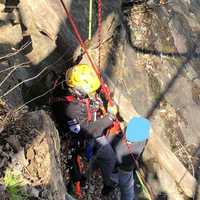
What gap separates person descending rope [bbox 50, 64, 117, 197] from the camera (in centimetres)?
711

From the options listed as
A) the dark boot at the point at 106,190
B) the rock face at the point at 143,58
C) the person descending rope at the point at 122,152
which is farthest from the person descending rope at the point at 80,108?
the dark boot at the point at 106,190

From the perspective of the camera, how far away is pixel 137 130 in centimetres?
746

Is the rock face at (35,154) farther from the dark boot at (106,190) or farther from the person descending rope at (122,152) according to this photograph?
the dark boot at (106,190)

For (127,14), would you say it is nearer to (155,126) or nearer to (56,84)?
(155,126)

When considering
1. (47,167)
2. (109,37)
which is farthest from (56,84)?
(47,167)

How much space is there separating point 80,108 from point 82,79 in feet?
1.40

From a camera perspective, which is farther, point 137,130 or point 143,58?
point 143,58

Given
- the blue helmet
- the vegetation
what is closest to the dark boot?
the blue helmet

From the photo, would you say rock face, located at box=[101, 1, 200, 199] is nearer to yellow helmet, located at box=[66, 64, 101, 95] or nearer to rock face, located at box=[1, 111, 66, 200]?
yellow helmet, located at box=[66, 64, 101, 95]

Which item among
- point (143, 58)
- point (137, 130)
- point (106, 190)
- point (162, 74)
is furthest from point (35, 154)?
point (162, 74)

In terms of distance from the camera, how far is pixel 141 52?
9742 mm

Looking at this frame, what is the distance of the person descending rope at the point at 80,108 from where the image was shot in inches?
→ 280

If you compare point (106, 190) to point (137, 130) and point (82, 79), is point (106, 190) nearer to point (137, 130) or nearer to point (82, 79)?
point (137, 130)

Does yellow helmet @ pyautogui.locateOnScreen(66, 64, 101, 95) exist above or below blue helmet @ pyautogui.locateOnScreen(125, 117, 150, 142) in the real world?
above
